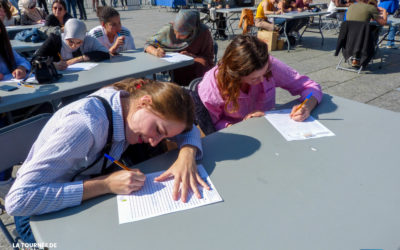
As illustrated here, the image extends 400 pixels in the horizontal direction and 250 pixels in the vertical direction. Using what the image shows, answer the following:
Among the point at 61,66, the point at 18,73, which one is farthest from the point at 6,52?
the point at 61,66

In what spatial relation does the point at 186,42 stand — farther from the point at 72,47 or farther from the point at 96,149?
the point at 96,149

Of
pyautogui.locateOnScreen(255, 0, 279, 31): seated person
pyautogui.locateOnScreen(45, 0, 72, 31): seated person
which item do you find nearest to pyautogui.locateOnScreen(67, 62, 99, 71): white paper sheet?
pyautogui.locateOnScreen(45, 0, 72, 31): seated person

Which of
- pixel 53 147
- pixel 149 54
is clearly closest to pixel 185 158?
pixel 53 147

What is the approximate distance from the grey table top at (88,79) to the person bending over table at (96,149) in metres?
1.10

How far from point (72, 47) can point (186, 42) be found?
1.28 metres

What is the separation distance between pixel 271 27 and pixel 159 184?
21.0 ft

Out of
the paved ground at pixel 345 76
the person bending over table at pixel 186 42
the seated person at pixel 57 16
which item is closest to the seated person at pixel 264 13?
the paved ground at pixel 345 76

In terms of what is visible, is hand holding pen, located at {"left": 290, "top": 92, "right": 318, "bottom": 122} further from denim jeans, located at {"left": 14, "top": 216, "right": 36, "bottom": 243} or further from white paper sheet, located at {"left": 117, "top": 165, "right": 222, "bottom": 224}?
denim jeans, located at {"left": 14, "top": 216, "right": 36, "bottom": 243}

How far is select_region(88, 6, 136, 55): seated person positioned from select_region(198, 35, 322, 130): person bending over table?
193 cm

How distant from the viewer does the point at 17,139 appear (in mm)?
→ 1367

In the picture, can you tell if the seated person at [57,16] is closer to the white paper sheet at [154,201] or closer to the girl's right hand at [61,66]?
the girl's right hand at [61,66]

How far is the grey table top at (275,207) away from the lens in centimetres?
84

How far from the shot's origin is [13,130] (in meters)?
1.33

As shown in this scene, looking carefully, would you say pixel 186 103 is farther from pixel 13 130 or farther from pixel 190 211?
pixel 13 130
